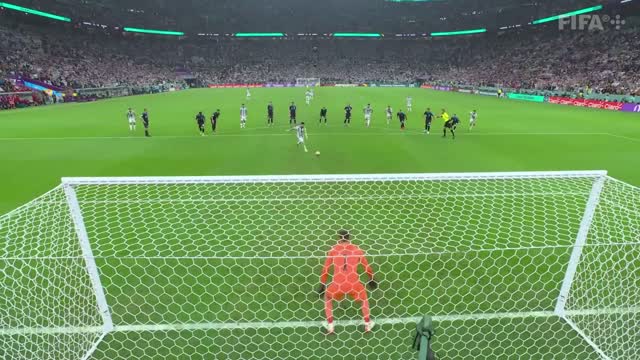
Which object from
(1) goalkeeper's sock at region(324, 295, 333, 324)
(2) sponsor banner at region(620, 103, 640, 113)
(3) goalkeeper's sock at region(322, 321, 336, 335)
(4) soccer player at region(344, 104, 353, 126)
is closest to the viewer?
(1) goalkeeper's sock at region(324, 295, 333, 324)

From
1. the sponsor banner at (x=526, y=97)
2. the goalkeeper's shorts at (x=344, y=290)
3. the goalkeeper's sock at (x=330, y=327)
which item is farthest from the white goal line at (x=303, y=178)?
the sponsor banner at (x=526, y=97)

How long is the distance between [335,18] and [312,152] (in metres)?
77.8

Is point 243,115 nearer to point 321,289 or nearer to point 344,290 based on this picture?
point 321,289

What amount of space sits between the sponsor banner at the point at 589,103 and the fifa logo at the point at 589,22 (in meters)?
21.8

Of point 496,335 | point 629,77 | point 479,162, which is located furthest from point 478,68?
point 496,335

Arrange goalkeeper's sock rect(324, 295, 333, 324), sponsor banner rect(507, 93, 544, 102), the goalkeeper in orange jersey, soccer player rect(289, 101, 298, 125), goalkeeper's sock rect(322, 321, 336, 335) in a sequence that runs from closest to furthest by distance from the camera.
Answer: the goalkeeper in orange jersey
goalkeeper's sock rect(324, 295, 333, 324)
goalkeeper's sock rect(322, 321, 336, 335)
soccer player rect(289, 101, 298, 125)
sponsor banner rect(507, 93, 544, 102)

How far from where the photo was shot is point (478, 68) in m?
70.2

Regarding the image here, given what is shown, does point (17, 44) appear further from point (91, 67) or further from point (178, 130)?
point (178, 130)

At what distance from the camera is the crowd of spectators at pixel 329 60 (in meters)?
46.6

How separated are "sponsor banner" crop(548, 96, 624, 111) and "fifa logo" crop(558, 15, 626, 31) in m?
21.8

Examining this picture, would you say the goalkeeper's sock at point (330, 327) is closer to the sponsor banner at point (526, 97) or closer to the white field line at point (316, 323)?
the white field line at point (316, 323)

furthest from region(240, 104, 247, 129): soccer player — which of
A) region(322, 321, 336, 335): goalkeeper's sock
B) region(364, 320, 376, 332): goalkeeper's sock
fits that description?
region(364, 320, 376, 332): goalkeeper's sock

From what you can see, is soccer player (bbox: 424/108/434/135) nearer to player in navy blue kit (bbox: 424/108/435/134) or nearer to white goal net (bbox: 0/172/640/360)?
player in navy blue kit (bbox: 424/108/435/134)

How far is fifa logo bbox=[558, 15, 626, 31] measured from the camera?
5128 cm
